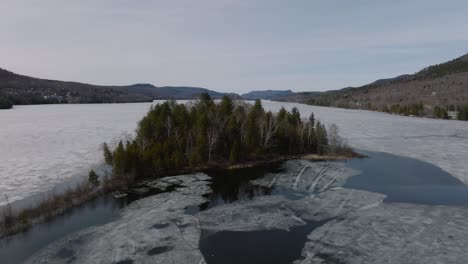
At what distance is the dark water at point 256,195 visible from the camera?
56.3ft

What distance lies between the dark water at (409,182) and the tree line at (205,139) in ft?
33.3

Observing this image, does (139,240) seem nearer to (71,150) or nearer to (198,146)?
(198,146)

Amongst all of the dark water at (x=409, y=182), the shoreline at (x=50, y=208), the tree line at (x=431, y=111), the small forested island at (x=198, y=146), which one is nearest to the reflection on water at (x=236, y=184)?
the small forested island at (x=198, y=146)

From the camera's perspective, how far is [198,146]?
128 ft

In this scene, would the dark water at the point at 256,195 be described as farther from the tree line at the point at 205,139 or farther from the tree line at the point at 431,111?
the tree line at the point at 431,111

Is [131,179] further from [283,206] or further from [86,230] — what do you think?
[283,206]

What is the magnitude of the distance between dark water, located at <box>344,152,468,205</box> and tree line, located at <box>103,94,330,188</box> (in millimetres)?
10149

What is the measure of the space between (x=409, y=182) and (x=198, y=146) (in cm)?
2258

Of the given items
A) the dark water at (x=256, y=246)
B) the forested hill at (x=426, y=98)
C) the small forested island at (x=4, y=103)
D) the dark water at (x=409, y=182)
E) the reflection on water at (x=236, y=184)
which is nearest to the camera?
the dark water at (x=256, y=246)

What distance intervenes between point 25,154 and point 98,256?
1180 inches

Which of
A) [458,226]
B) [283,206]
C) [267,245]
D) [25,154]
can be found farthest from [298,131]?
[25,154]

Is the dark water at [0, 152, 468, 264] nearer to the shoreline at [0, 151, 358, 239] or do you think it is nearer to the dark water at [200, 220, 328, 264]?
the dark water at [200, 220, 328, 264]

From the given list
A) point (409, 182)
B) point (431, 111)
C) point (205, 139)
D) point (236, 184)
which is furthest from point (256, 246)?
point (431, 111)

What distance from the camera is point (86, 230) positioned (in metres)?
19.9
